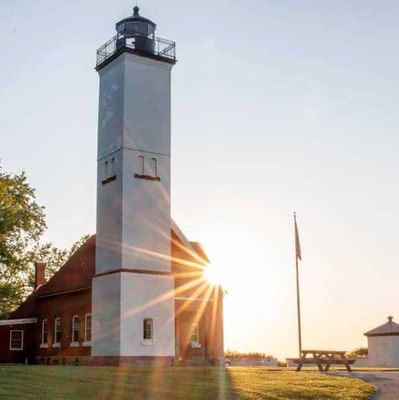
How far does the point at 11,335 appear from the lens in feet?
144

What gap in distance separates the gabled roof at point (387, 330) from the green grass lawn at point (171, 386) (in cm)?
2287

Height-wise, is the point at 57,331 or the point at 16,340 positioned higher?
the point at 57,331

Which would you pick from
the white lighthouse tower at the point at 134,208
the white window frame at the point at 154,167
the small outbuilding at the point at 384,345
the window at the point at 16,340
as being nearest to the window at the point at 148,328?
the white lighthouse tower at the point at 134,208

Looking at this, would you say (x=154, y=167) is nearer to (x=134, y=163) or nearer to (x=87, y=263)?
(x=134, y=163)

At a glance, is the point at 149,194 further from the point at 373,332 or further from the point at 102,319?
the point at 373,332

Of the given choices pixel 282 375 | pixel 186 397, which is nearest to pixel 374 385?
pixel 282 375

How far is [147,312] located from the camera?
3322 cm

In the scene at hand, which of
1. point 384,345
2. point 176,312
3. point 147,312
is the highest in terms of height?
point 176,312

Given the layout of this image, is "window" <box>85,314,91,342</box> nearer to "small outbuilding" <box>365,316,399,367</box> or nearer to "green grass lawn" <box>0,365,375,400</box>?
"green grass lawn" <box>0,365,375,400</box>

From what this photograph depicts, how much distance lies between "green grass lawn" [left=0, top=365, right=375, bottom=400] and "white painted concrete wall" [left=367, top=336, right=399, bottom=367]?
73.6 feet

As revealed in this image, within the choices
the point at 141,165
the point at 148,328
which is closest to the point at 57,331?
the point at 148,328

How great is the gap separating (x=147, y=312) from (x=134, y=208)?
194 inches

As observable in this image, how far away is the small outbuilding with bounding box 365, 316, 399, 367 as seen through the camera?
44.5m

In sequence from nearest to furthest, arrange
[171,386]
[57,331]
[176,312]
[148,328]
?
[171,386], [148,328], [176,312], [57,331]
